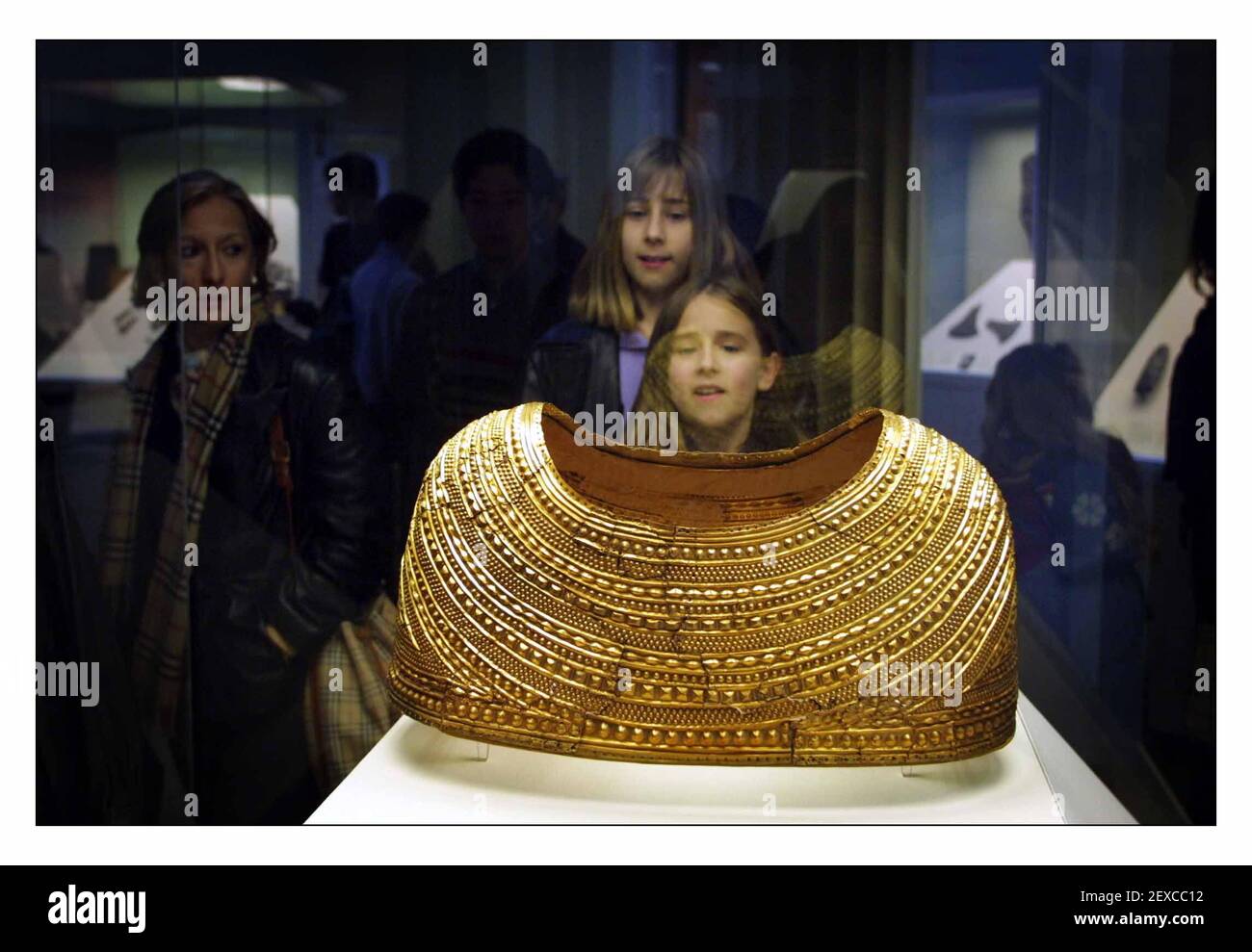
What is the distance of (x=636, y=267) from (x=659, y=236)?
79 mm

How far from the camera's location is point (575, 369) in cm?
337

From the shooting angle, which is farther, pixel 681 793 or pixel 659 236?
pixel 659 236

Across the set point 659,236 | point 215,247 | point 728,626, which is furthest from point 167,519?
point 728,626

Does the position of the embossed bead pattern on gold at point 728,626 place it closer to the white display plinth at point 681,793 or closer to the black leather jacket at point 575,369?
the white display plinth at point 681,793

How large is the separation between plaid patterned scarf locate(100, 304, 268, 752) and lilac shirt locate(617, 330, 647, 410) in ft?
2.45

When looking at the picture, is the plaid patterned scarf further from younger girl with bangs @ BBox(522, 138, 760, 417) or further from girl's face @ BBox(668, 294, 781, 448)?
girl's face @ BBox(668, 294, 781, 448)

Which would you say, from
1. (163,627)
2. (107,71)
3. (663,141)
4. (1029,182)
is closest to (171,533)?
(163,627)

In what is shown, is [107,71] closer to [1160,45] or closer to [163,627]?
[163,627]

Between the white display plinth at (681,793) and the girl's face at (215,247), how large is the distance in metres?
1.08

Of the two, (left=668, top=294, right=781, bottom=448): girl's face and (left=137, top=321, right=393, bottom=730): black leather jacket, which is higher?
(left=668, top=294, right=781, bottom=448): girl's face

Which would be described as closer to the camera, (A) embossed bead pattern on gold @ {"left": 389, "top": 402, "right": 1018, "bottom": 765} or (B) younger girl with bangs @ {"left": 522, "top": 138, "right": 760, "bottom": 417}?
(A) embossed bead pattern on gold @ {"left": 389, "top": 402, "right": 1018, "bottom": 765}

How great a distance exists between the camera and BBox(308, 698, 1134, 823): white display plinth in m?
2.82

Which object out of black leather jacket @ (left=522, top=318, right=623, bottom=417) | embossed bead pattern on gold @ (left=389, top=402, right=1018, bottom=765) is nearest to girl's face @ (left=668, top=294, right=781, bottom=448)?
black leather jacket @ (left=522, top=318, right=623, bottom=417)

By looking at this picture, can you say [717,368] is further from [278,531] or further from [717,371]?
[278,531]
